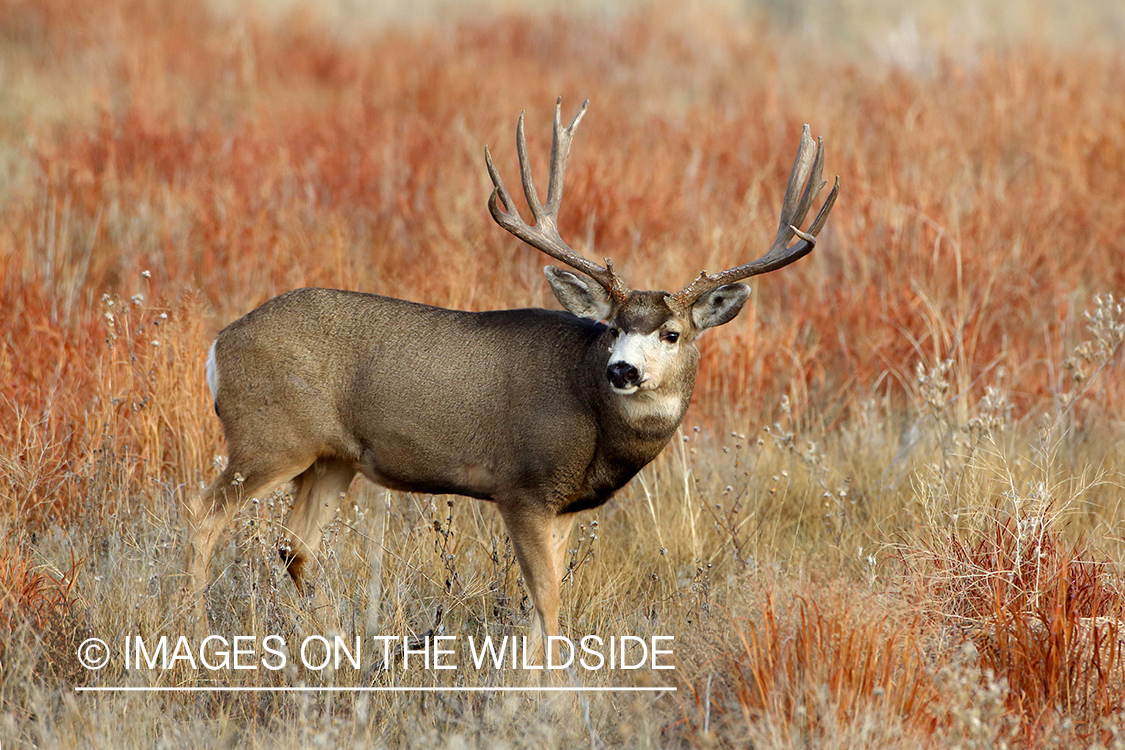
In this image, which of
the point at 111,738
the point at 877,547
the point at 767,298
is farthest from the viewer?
the point at 767,298

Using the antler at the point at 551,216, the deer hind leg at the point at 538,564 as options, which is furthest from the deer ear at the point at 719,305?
the deer hind leg at the point at 538,564

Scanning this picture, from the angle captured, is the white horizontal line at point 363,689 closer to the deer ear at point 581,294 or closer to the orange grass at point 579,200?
the deer ear at point 581,294

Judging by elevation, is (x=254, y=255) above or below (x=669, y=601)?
above

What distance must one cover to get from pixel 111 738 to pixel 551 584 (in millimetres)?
1543

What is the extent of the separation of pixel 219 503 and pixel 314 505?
493 millimetres

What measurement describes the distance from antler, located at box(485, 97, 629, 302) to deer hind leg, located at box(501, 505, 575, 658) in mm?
863

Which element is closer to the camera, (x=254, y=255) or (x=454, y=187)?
(x=254, y=255)

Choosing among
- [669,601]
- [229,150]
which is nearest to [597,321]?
[669,601]

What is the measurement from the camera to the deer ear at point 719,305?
14.3 ft

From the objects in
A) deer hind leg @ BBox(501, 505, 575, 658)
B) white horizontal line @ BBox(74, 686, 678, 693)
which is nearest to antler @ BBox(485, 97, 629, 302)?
deer hind leg @ BBox(501, 505, 575, 658)

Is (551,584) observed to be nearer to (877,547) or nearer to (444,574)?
(444,574)

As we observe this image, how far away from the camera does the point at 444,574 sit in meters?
4.74

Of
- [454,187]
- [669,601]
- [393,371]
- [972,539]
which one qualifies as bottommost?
[669,601]

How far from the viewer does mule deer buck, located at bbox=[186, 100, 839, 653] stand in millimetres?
4332
